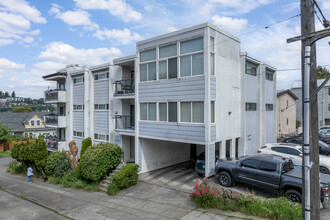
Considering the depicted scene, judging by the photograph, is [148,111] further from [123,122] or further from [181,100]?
[123,122]

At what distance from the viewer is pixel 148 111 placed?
48.2ft

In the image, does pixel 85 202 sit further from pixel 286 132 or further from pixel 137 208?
pixel 286 132

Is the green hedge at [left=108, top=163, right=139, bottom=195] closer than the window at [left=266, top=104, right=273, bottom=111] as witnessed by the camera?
Yes

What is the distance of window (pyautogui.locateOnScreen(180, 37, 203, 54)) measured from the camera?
1230cm

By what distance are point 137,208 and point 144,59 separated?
911 centimetres

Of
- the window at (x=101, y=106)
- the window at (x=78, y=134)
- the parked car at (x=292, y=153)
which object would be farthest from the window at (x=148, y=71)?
the window at (x=78, y=134)

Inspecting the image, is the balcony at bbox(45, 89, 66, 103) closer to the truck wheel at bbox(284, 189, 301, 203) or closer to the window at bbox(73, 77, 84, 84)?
the window at bbox(73, 77, 84, 84)

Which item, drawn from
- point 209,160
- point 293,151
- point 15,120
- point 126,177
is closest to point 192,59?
point 209,160

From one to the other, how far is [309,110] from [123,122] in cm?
1433

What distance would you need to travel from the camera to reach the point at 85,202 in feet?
39.7

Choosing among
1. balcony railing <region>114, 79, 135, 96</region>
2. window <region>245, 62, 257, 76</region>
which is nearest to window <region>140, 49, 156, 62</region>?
balcony railing <region>114, 79, 135, 96</region>

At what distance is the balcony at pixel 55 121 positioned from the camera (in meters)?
22.7

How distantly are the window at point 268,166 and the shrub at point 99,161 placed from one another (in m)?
9.57

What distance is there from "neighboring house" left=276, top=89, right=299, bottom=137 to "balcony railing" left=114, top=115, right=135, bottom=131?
1749 cm
